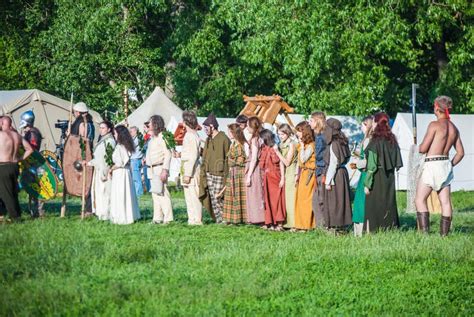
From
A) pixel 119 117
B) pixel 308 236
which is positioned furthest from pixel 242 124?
pixel 119 117

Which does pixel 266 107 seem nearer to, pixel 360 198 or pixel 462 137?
pixel 360 198

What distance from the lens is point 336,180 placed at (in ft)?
50.0

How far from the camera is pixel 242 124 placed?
1739 cm

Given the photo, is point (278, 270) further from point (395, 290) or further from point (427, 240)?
point (427, 240)

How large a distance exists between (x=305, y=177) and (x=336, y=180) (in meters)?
0.91

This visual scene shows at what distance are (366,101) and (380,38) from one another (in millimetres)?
1800

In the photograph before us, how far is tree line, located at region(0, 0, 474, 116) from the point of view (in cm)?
2883

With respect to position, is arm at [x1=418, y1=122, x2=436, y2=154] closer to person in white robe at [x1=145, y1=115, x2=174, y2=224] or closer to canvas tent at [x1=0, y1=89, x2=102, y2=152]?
person in white robe at [x1=145, y1=115, x2=174, y2=224]

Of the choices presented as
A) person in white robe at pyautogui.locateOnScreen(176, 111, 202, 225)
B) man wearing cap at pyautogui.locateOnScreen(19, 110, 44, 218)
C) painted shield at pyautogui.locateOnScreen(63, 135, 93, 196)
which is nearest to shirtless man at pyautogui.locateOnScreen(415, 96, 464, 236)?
person in white robe at pyautogui.locateOnScreen(176, 111, 202, 225)

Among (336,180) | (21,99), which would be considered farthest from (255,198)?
(21,99)

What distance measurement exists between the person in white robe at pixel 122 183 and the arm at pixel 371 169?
4307 mm

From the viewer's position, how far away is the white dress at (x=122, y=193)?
16.9 m

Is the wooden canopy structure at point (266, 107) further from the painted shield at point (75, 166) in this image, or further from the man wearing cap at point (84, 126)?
the painted shield at point (75, 166)

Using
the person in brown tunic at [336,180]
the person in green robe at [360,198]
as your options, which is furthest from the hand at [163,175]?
the person in green robe at [360,198]
